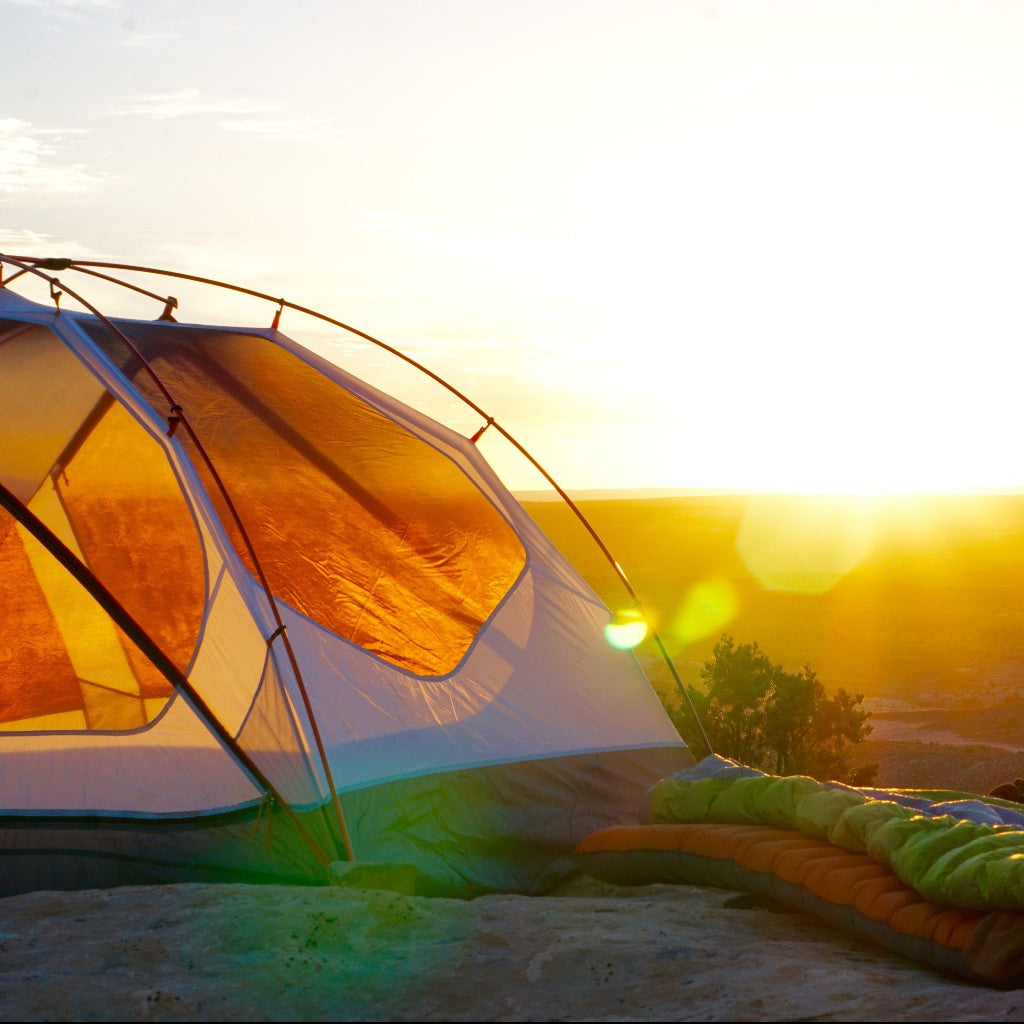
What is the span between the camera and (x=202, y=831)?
18.6 ft

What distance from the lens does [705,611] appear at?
86.4 feet

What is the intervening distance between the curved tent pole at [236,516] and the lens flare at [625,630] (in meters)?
2.22

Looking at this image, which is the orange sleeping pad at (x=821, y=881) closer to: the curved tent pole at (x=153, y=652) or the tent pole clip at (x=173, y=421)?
the curved tent pole at (x=153, y=652)

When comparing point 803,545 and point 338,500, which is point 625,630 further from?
point 803,545

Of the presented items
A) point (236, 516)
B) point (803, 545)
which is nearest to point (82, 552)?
point (236, 516)

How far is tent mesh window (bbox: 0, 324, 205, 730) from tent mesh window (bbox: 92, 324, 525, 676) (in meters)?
0.49

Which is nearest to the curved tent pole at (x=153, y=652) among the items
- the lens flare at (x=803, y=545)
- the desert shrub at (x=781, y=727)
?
the desert shrub at (x=781, y=727)

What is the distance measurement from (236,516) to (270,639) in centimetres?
60

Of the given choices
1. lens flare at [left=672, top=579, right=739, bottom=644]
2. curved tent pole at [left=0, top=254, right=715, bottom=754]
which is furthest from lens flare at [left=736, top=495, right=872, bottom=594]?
curved tent pole at [left=0, top=254, right=715, bottom=754]

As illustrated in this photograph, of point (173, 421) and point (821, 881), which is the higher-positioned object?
point (173, 421)

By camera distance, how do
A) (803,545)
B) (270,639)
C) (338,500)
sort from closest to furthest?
1. (270,639)
2. (338,500)
3. (803,545)

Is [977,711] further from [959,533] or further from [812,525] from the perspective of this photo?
[812,525]

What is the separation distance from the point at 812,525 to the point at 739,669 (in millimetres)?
52416

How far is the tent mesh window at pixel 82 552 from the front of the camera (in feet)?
22.2
